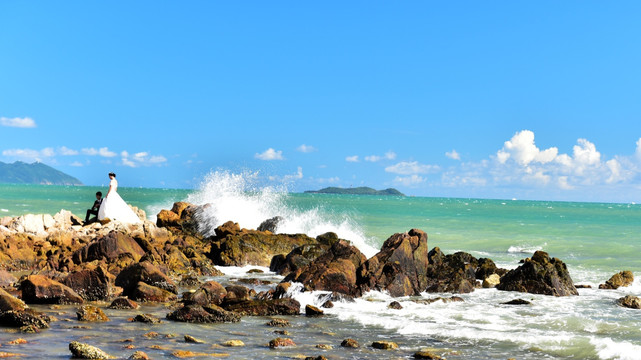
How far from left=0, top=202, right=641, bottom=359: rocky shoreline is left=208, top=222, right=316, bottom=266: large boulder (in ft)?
0.15

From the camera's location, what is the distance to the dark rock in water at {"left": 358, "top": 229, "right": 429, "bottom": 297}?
656 inches

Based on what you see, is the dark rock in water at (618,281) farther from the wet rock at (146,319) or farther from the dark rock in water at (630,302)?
the wet rock at (146,319)

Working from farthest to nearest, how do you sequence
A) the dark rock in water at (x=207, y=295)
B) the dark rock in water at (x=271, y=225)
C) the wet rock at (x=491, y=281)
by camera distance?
the dark rock in water at (x=271, y=225) → the wet rock at (x=491, y=281) → the dark rock in water at (x=207, y=295)

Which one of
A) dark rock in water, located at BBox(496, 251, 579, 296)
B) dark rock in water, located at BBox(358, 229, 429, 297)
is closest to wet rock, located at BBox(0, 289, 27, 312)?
dark rock in water, located at BBox(358, 229, 429, 297)

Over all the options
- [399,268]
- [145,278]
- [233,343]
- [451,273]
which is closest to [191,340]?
[233,343]

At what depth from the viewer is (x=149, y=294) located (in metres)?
14.1

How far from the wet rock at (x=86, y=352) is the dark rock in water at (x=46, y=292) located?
193 inches

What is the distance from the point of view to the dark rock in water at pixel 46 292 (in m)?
13.0

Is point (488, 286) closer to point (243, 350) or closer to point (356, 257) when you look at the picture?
point (356, 257)

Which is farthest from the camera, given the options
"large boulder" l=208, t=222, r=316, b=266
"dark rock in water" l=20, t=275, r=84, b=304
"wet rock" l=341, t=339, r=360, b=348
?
"large boulder" l=208, t=222, r=316, b=266

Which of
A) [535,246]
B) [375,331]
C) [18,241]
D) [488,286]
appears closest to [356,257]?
[488,286]

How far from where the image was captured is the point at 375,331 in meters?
11.9

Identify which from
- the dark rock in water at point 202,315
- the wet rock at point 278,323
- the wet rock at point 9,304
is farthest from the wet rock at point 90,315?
the wet rock at point 278,323

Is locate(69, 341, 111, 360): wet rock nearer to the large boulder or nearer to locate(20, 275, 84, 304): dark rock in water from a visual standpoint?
locate(20, 275, 84, 304): dark rock in water
